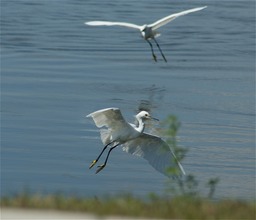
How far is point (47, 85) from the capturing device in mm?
19953

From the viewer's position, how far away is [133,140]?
14734 mm

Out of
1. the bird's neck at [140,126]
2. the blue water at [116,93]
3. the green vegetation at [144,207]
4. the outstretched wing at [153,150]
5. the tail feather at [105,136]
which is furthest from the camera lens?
the tail feather at [105,136]

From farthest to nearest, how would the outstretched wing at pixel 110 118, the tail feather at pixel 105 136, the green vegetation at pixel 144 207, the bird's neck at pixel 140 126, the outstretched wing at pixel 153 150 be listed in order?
the tail feather at pixel 105 136
the bird's neck at pixel 140 126
the outstretched wing at pixel 153 150
the outstretched wing at pixel 110 118
the green vegetation at pixel 144 207

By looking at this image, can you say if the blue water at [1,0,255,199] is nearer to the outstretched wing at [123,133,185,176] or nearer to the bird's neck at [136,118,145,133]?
the outstretched wing at [123,133,185,176]

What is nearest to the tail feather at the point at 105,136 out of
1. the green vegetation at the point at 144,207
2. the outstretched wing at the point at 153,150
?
the outstretched wing at the point at 153,150

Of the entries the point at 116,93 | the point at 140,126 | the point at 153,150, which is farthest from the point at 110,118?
the point at 116,93

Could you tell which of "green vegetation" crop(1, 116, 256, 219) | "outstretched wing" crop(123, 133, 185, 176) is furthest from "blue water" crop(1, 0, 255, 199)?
"green vegetation" crop(1, 116, 256, 219)

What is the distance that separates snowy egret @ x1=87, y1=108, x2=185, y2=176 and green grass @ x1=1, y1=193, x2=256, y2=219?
536cm

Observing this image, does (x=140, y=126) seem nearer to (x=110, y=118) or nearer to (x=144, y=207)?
(x=110, y=118)

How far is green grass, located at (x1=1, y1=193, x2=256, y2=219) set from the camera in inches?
302

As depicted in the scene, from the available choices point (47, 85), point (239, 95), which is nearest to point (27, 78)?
point (47, 85)

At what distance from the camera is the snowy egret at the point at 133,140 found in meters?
14.0

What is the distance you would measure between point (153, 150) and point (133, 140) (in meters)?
0.53

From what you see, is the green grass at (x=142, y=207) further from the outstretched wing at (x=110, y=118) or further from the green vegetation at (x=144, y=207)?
the outstretched wing at (x=110, y=118)
